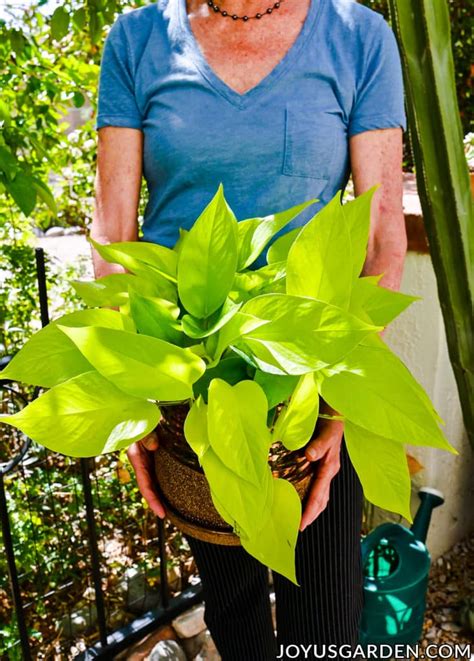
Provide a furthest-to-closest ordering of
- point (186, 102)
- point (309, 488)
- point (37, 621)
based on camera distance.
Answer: point (37, 621), point (186, 102), point (309, 488)

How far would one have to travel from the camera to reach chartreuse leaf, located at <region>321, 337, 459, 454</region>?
0.67 metres

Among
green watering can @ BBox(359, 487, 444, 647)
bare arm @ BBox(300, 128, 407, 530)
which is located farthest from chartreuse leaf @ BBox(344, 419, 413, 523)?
green watering can @ BBox(359, 487, 444, 647)

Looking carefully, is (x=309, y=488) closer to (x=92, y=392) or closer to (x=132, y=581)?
(x=92, y=392)

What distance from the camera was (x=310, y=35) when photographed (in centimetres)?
107

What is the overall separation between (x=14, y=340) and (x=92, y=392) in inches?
63.9

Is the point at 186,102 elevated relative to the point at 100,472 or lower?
elevated

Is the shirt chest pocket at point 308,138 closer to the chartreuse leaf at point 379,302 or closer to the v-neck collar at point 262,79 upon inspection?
the v-neck collar at point 262,79

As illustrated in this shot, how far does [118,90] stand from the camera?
1103 mm

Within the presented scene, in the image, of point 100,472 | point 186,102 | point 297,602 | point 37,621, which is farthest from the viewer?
point 100,472

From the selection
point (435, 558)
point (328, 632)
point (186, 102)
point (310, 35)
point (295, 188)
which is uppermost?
point (310, 35)

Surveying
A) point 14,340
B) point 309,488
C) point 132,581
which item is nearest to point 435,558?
point 132,581

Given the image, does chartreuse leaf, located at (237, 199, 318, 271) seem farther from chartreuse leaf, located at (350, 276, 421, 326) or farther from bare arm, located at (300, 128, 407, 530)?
bare arm, located at (300, 128, 407, 530)

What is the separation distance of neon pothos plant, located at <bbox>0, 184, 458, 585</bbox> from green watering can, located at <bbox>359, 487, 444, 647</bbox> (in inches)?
→ 45.8

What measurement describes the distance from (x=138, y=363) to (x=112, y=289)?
0.20 m
